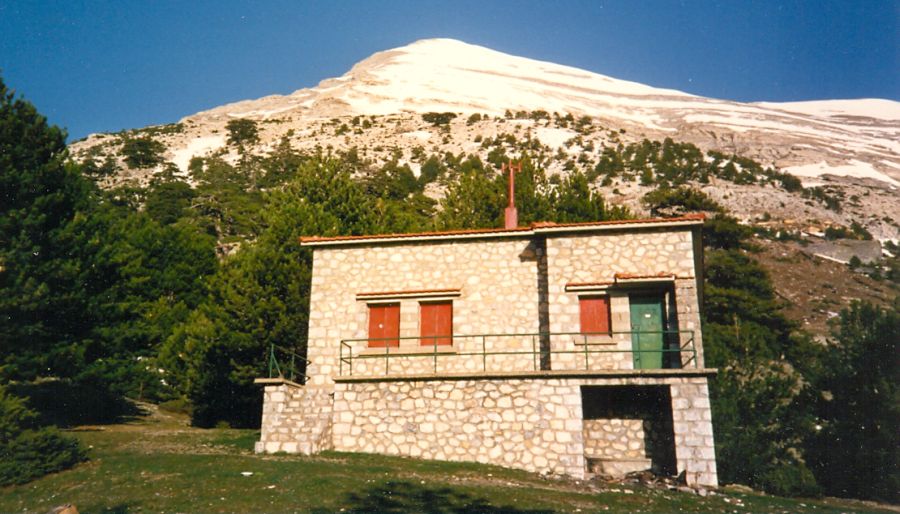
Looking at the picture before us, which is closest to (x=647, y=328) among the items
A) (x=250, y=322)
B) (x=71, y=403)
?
(x=250, y=322)

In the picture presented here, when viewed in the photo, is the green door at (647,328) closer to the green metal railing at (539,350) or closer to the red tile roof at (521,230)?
the green metal railing at (539,350)

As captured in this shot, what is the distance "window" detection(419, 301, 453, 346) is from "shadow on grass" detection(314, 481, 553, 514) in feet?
19.7

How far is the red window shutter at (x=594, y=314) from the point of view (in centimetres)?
1677

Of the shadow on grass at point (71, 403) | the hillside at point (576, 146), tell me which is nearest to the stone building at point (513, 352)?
the shadow on grass at point (71, 403)

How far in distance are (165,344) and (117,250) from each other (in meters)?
7.12

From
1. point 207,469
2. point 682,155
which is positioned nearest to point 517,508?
point 207,469

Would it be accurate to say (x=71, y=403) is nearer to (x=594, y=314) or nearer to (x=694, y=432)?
(x=594, y=314)

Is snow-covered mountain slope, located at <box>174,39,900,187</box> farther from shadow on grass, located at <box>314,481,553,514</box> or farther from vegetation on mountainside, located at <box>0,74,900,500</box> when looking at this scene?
shadow on grass, located at <box>314,481,553,514</box>

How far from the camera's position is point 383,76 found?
139375 mm

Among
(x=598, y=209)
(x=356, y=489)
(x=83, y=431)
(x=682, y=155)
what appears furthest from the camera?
(x=682, y=155)

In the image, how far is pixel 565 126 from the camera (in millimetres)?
87625

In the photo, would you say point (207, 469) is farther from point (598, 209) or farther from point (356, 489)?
point (598, 209)

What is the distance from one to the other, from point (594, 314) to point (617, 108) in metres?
108

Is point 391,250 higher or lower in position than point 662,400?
higher
